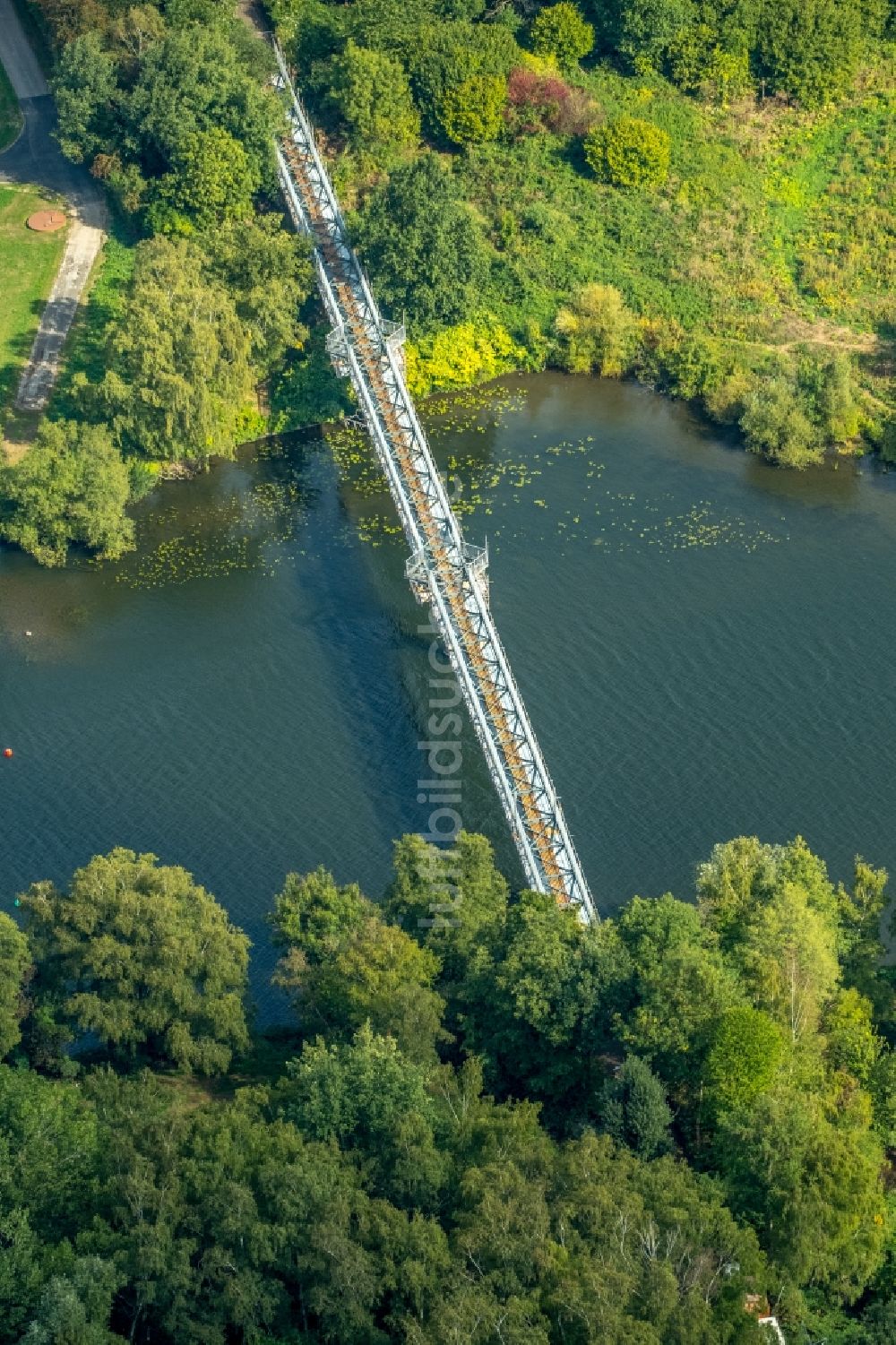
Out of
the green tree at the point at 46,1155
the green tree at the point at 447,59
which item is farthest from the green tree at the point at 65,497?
the green tree at the point at 46,1155

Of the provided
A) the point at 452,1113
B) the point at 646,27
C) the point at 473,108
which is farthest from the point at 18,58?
the point at 452,1113

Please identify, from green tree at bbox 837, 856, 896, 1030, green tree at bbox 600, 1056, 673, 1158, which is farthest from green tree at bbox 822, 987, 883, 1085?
green tree at bbox 600, 1056, 673, 1158

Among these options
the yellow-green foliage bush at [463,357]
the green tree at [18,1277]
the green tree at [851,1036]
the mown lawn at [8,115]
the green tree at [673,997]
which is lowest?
the green tree at [851,1036]

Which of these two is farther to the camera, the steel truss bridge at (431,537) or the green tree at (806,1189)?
the steel truss bridge at (431,537)

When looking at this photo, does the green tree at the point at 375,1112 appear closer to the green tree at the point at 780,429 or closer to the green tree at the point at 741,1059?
the green tree at the point at 741,1059

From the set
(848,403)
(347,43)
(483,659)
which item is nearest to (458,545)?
(483,659)
